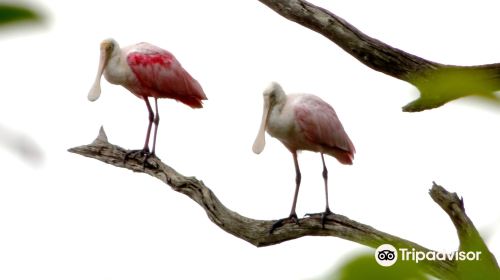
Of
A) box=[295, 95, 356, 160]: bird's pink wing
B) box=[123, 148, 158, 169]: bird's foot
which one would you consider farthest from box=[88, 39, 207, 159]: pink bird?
box=[295, 95, 356, 160]: bird's pink wing

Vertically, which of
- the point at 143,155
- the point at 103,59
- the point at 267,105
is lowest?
the point at 143,155

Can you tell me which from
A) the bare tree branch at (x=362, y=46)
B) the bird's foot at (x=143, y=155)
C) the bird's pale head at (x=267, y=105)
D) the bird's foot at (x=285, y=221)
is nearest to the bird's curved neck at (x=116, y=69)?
the bird's foot at (x=143, y=155)

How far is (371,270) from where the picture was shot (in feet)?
2.34

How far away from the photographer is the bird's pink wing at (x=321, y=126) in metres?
6.97

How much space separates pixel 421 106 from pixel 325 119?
1.89 meters

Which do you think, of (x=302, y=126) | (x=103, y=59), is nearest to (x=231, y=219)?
(x=302, y=126)

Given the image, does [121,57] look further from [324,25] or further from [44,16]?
[44,16]

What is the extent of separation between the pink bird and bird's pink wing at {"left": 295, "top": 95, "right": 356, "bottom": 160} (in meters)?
1.64

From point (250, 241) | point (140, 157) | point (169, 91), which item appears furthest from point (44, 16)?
point (169, 91)

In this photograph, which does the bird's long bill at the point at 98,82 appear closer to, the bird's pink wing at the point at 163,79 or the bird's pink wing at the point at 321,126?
the bird's pink wing at the point at 163,79

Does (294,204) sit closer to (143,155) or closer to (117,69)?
(143,155)

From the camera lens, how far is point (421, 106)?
5.16m

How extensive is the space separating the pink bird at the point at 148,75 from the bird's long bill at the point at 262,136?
54.4 inches

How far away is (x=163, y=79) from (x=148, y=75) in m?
0.13
